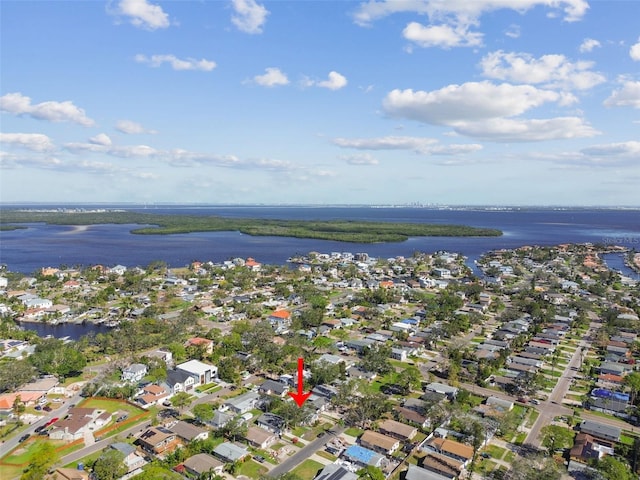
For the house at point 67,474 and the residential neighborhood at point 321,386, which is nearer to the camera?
the house at point 67,474

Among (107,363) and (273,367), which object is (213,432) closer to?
(273,367)

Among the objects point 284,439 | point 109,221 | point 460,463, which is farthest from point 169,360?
point 109,221

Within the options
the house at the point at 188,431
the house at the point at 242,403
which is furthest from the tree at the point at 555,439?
the house at the point at 188,431

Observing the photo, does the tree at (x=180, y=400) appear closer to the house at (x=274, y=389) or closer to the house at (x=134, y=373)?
the house at (x=134, y=373)

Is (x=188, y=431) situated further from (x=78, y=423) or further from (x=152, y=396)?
(x=78, y=423)

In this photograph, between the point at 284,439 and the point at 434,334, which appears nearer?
the point at 284,439

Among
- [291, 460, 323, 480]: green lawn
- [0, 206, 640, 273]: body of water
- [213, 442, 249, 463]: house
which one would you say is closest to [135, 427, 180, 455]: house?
[213, 442, 249, 463]: house

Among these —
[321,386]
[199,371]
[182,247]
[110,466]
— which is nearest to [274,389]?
[321,386]
